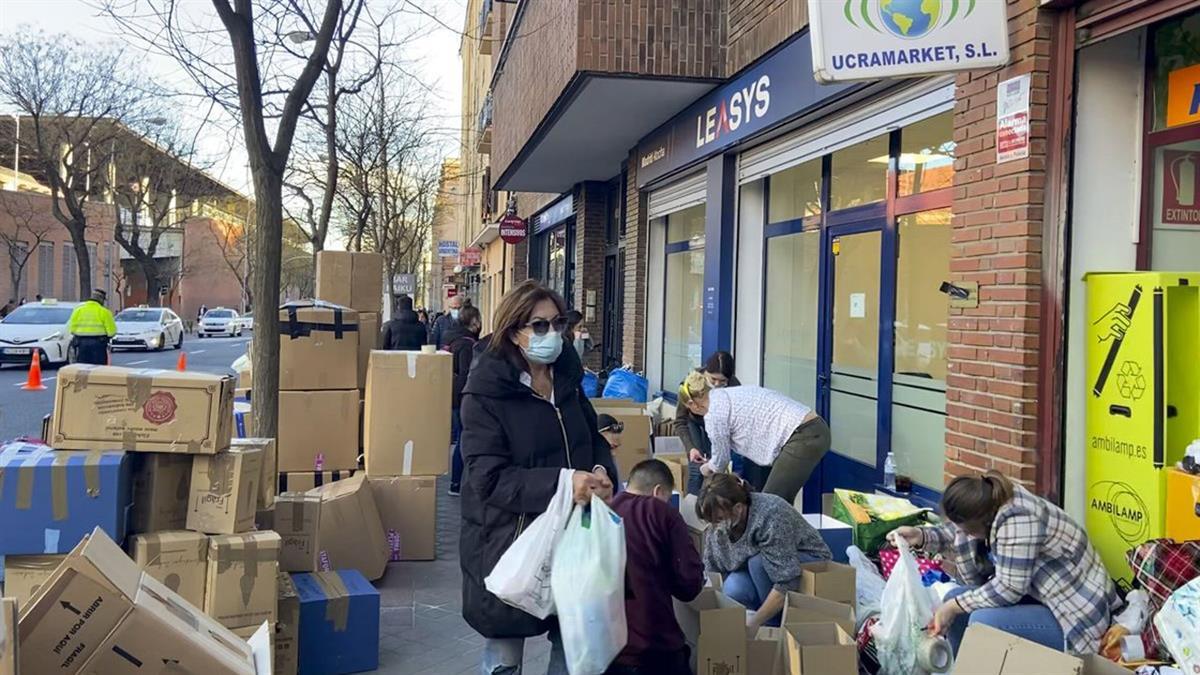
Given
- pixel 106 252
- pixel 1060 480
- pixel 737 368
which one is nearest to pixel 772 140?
pixel 737 368

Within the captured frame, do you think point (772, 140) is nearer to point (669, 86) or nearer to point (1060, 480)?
point (669, 86)

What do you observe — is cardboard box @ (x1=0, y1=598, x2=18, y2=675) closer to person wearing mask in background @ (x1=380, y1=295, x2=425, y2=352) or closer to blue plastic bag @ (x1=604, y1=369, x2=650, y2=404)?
blue plastic bag @ (x1=604, y1=369, x2=650, y2=404)

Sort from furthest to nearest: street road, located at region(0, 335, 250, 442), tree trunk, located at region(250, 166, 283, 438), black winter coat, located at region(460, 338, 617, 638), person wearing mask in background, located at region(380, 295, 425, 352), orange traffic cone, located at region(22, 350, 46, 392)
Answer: orange traffic cone, located at region(22, 350, 46, 392), street road, located at region(0, 335, 250, 442), person wearing mask in background, located at region(380, 295, 425, 352), tree trunk, located at region(250, 166, 283, 438), black winter coat, located at region(460, 338, 617, 638)

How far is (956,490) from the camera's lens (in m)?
3.73

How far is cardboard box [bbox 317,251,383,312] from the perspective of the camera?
7973 mm

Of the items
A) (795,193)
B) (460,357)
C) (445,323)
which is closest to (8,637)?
(460,357)

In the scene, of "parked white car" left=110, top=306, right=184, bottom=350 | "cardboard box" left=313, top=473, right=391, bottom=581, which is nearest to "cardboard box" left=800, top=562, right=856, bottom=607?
"cardboard box" left=313, top=473, right=391, bottom=581

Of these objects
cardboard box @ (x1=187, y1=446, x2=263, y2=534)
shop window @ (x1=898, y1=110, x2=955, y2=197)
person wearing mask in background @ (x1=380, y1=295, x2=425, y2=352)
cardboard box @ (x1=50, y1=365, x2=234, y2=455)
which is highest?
shop window @ (x1=898, y1=110, x2=955, y2=197)

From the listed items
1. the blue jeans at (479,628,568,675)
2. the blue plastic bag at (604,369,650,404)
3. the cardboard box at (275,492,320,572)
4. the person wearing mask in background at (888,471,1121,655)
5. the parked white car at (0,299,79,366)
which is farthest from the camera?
the parked white car at (0,299,79,366)

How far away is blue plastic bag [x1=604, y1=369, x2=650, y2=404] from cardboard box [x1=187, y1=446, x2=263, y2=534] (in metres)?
5.62

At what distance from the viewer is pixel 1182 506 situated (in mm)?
3871

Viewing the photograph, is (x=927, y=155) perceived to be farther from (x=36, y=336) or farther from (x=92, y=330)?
(x=36, y=336)

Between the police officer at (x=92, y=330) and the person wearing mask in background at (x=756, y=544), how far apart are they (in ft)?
46.1

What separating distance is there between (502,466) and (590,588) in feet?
Answer: 1.58
